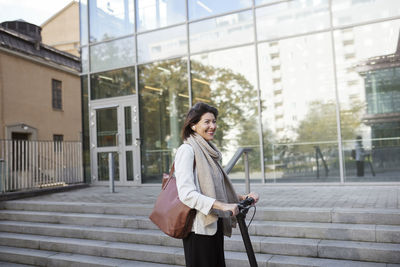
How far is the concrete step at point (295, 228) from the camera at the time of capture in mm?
4180

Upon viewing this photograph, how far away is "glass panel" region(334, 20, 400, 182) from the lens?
Answer: 7598 millimetres

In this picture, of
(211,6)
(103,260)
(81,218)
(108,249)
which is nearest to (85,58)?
(211,6)

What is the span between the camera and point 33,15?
16578 mm

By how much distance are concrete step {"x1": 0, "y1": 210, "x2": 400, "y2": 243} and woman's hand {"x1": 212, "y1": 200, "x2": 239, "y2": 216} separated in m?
2.78

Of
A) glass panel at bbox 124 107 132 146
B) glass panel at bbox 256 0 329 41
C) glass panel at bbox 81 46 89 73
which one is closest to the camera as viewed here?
glass panel at bbox 256 0 329 41

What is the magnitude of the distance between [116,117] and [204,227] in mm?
8515

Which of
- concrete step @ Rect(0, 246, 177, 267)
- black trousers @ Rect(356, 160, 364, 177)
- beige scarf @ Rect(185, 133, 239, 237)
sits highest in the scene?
beige scarf @ Rect(185, 133, 239, 237)

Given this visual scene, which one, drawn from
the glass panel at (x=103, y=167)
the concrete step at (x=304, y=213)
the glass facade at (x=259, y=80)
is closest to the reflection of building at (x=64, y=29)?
the glass facade at (x=259, y=80)

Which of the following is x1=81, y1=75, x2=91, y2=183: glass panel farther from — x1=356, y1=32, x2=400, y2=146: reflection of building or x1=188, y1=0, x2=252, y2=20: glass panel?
x1=356, y1=32, x2=400, y2=146: reflection of building

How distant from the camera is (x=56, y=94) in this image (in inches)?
740

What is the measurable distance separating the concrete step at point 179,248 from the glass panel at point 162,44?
224 inches

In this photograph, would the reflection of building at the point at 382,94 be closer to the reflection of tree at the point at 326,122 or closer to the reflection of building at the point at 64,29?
the reflection of tree at the point at 326,122

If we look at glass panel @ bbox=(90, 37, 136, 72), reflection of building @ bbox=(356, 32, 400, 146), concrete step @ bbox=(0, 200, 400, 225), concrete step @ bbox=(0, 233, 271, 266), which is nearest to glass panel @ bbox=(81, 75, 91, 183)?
glass panel @ bbox=(90, 37, 136, 72)

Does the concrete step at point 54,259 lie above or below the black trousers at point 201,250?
below
